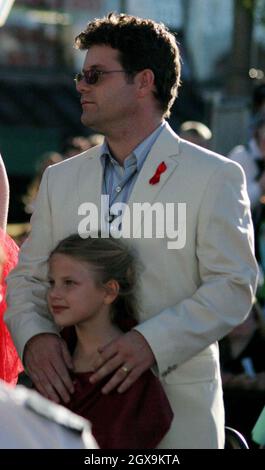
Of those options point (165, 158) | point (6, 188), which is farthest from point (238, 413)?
point (165, 158)

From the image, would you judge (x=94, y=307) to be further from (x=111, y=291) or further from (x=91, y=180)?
(x=91, y=180)

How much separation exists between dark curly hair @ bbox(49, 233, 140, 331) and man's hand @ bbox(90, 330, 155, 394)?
179 mm

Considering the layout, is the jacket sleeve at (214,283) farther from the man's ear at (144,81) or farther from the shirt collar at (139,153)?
the man's ear at (144,81)

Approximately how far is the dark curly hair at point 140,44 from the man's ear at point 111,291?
0.67 meters

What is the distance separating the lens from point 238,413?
673 centimetres

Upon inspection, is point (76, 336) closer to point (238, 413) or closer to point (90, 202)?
point (90, 202)

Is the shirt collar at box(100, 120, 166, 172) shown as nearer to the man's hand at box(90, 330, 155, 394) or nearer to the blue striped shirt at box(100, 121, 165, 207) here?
the blue striped shirt at box(100, 121, 165, 207)

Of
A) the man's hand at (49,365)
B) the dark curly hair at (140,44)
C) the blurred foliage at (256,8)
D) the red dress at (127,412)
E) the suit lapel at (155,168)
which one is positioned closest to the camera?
the red dress at (127,412)

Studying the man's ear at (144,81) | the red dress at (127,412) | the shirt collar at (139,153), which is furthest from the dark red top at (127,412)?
the man's ear at (144,81)

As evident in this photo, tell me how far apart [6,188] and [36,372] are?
102 centimetres

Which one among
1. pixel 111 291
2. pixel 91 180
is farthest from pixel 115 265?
pixel 91 180

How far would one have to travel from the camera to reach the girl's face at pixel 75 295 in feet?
13.2

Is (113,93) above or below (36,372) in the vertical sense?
above

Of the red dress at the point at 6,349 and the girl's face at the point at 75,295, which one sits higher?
the girl's face at the point at 75,295
